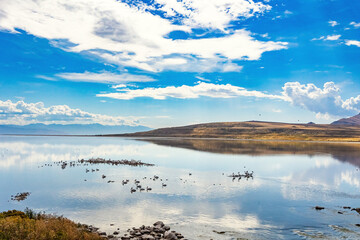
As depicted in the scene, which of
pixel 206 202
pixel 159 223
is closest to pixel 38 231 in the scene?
pixel 159 223

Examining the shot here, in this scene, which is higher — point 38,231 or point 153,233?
point 38,231

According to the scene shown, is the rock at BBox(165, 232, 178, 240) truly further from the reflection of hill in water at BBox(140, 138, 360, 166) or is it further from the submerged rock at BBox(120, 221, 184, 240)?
the reflection of hill in water at BBox(140, 138, 360, 166)

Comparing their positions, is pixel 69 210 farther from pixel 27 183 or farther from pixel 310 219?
pixel 310 219

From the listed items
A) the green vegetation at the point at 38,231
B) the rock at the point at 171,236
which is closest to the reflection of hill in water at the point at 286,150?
the rock at the point at 171,236

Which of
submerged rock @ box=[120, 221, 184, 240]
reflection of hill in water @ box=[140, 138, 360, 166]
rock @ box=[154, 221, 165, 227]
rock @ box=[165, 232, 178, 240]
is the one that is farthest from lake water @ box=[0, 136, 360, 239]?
reflection of hill in water @ box=[140, 138, 360, 166]

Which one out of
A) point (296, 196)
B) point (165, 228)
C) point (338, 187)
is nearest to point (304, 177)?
point (338, 187)

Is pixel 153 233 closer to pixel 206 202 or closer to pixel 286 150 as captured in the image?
pixel 206 202

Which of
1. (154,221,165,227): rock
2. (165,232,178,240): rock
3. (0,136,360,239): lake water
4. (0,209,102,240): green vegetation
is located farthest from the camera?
(0,136,360,239): lake water

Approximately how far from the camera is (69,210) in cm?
2677

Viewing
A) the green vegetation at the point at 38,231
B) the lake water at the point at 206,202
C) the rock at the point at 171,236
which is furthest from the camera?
the lake water at the point at 206,202

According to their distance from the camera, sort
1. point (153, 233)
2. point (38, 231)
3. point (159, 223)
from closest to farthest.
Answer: point (38, 231)
point (153, 233)
point (159, 223)

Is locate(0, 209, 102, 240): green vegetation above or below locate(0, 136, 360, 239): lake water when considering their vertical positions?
above

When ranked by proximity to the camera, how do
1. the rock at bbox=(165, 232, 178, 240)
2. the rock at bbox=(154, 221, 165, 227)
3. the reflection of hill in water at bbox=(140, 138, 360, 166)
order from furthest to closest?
the reflection of hill in water at bbox=(140, 138, 360, 166), the rock at bbox=(154, 221, 165, 227), the rock at bbox=(165, 232, 178, 240)

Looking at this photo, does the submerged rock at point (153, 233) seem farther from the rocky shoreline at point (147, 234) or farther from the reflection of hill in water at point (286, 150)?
the reflection of hill in water at point (286, 150)
